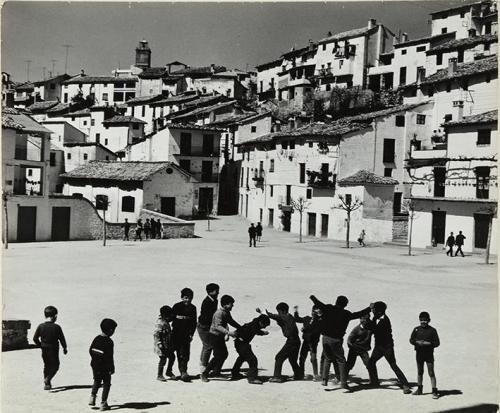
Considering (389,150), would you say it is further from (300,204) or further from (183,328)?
(183,328)

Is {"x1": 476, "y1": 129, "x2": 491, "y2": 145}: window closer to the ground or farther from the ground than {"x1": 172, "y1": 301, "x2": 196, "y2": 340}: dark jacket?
farther from the ground

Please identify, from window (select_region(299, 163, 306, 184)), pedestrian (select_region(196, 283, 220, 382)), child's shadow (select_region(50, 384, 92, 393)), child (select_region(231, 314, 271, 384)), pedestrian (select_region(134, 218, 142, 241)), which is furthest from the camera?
window (select_region(299, 163, 306, 184))

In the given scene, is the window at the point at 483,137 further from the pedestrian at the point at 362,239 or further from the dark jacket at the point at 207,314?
the dark jacket at the point at 207,314

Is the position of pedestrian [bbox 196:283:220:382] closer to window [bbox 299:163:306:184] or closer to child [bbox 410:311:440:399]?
child [bbox 410:311:440:399]

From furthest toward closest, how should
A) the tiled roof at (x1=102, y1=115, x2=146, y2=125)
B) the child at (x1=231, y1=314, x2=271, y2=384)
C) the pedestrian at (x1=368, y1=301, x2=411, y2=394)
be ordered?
the tiled roof at (x1=102, y1=115, x2=146, y2=125) → the child at (x1=231, y1=314, x2=271, y2=384) → the pedestrian at (x1=368, y1=301, x2=411, y2=394)

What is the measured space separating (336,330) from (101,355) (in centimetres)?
375

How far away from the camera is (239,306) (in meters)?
15.8

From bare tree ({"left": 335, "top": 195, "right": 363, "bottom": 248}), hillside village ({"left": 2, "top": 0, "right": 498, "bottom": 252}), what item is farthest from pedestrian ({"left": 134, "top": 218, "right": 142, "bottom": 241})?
bare tree ({"left": 335, "top": 195, "right": 363, "bottom": 248})

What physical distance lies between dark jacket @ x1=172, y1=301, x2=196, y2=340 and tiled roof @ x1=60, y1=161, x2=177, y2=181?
31.2 m

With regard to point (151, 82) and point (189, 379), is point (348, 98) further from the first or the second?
point (189, 379)

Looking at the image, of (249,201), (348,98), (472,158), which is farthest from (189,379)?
(348,98)

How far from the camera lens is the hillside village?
3034 cm

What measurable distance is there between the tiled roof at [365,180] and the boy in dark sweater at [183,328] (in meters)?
29.3

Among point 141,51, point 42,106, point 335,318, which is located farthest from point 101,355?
point 42,106
